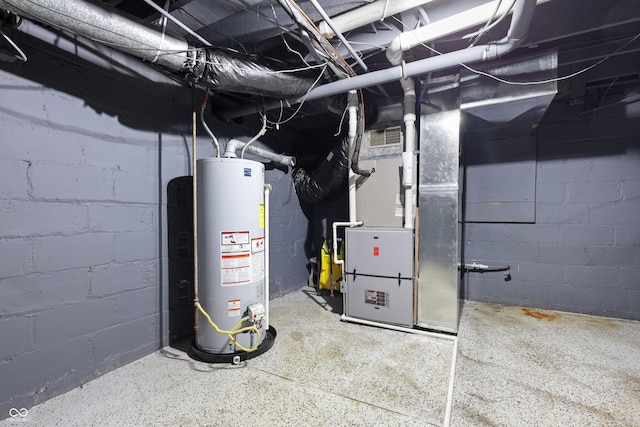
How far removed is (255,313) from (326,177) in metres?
1.74

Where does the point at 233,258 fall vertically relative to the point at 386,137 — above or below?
below

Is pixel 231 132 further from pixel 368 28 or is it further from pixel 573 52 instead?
pixel 573 52

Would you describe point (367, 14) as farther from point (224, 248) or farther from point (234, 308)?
point (234, 308)

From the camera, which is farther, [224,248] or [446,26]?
[224,248]

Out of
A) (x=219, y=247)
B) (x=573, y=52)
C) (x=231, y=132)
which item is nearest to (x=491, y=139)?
(x=573, y=52)

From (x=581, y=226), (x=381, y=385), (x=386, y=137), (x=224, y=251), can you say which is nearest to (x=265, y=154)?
(x=386, y=137)

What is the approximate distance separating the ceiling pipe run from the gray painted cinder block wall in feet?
5.65

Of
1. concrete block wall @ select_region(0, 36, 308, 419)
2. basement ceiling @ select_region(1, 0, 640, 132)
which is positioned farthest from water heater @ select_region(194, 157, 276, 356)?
basement ceiling @ select_region(1, 0, 640, 132)

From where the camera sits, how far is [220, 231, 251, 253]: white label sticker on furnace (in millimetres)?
1901

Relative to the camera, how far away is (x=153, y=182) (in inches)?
80.1

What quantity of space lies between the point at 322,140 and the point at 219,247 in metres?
2.33

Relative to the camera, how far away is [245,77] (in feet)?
6.05

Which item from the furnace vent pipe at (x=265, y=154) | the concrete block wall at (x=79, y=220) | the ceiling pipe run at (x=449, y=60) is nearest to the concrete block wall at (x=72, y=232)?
the concrete block wall at (x=79, y=220)

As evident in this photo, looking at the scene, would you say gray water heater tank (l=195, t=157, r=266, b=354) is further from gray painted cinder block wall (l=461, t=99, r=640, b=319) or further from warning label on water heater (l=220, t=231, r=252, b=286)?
gray painted cinder block wall (l=461, t=99, r=640, b=319)
